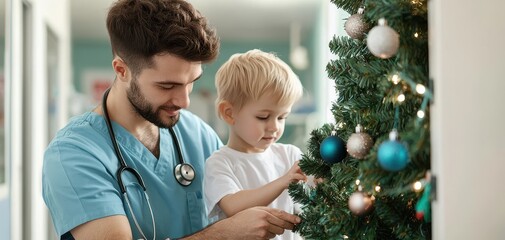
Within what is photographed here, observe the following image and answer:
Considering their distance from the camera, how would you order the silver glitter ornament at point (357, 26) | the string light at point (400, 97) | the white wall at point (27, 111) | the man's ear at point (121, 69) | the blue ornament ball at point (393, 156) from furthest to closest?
1. the white wall at point (27, 111)
2. the man's ear at point (121, 69)
3. the silver glitter ornament at point (357, 26)
4. the string light at point (400, 97)
5. the blue ornament ball at point (393, 156)

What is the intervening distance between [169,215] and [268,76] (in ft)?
1.41

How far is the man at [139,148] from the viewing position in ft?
5.02

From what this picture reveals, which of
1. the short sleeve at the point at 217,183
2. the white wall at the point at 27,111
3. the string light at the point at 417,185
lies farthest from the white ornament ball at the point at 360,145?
the white wall at the point at 27,111

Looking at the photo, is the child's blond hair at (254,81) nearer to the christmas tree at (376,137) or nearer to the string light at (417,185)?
the christmas tree at (376,137)

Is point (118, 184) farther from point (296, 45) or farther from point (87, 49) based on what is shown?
point (87, 49)

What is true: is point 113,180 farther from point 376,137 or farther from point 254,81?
point 376,137

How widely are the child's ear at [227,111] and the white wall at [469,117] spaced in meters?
0.76

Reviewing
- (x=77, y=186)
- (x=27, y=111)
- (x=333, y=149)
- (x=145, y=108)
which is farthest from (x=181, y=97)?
(x=27, y=111)

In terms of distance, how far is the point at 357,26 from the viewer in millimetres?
1144

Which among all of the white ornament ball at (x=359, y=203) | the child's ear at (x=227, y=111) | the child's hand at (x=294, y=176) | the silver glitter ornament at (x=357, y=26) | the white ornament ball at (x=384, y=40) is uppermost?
the child's ear at (x=227, y=111)

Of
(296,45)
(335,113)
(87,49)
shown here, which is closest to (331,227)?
(335,113)

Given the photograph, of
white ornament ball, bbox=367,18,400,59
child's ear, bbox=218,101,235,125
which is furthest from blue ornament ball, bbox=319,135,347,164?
child's ear, bbox=218,101,235,125

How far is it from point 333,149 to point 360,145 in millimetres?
112

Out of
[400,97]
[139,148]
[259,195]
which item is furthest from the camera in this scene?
[139,148]
